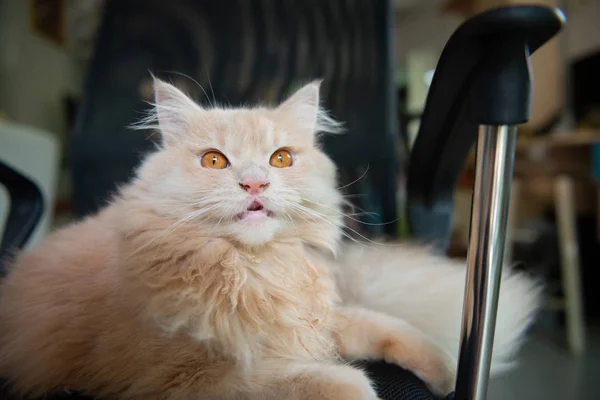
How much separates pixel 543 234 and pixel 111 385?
8.85 ft

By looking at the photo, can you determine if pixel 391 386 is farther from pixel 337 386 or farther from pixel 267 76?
pixel 267 76

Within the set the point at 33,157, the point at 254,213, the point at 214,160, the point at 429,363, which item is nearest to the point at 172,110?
the point at 214,160

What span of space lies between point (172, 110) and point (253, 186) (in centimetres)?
20

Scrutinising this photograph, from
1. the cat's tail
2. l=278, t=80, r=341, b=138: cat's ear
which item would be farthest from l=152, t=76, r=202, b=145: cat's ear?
the cat's tail

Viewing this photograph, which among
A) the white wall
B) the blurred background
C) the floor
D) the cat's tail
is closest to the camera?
the cat's tail

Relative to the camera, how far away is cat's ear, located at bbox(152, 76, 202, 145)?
0.58m

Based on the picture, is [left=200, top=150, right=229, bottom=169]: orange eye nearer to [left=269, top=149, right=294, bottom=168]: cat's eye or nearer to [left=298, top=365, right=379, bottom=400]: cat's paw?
[left=269, top=149, right=294, bottom=168]: cat's eye

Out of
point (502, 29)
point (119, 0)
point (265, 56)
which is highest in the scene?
point (119, 0)

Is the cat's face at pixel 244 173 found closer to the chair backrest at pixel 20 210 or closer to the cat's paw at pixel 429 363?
the cat's paw at pixel 429 363

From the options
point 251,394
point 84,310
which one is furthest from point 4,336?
point 251,394

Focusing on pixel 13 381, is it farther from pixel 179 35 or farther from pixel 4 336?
pixel 179 35

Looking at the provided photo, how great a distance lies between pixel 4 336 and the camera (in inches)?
24.4

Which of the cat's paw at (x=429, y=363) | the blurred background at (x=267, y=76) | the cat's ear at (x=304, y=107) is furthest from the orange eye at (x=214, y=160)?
the cat's paw at (x=429, y=363)

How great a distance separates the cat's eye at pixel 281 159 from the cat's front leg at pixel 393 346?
0.25m
